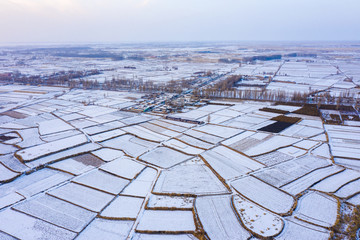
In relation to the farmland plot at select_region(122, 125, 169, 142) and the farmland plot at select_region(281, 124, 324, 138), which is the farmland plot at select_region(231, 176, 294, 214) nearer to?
the farmland plot at select_region(122, 125, 169, 142)

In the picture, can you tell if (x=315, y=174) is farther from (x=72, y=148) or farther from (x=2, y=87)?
(x=2, y=87)

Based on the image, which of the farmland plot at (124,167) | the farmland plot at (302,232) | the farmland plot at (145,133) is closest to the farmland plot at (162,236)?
the farmland plot at (302,232)

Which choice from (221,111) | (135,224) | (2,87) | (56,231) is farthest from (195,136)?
(2,87)

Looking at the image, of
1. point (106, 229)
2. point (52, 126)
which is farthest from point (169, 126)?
point (106, 229)

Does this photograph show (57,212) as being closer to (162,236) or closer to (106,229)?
(106,229)

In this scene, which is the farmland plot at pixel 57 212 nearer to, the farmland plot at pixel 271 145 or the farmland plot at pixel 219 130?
the farmland plot at pixel 271 145

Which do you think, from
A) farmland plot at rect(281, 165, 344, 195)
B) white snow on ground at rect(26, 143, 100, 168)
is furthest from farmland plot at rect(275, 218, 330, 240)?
white snow on ground at rect(26, 143, 100, 168)
